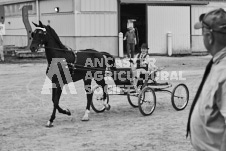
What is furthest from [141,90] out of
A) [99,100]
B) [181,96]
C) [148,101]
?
[99,100]

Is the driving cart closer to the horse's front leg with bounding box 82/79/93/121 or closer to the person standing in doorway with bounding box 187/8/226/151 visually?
the horse's front leg with bounding box 82/79/93/121

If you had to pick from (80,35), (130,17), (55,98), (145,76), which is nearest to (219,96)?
(55,98)

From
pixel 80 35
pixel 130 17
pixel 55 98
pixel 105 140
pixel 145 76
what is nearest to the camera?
pixel 105 140

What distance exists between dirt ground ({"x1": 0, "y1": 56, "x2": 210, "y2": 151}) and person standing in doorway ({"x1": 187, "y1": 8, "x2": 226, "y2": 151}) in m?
4.27

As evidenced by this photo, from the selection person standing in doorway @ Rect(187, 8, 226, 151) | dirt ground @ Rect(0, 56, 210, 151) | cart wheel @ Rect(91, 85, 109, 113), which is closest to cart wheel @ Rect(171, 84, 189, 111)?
dirt ground @ Rect(0, 56, 210, 151)

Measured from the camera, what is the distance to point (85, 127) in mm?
9641

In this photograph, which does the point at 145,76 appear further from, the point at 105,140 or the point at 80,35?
the point at 80,35

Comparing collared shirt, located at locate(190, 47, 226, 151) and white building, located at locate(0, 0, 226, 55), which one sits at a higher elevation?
white building, located at locate(0, 0, 226, 55)

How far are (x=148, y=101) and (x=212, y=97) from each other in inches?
308

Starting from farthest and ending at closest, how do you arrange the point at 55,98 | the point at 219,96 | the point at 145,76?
1. the point at 145,76
2. the point at 55,98
3. the point at 219,96

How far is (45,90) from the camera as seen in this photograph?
51.6 feet

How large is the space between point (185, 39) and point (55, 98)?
2482 cm

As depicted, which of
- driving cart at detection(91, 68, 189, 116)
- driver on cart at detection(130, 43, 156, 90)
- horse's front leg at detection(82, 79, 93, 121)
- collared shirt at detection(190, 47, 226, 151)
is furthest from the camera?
driver on cart at detection(130, 43, 156, 90)

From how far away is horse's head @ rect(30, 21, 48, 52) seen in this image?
10.2m
